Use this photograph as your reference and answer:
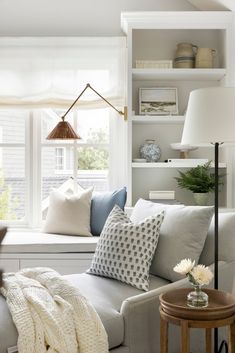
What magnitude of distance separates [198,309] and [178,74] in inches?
96.8

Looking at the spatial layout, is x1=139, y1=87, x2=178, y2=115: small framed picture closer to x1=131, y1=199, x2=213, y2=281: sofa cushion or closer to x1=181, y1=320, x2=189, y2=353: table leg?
x1=131, y1=199, x2=213, y2=281: sofa cushion

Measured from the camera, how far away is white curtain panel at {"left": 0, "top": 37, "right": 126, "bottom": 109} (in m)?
4.33

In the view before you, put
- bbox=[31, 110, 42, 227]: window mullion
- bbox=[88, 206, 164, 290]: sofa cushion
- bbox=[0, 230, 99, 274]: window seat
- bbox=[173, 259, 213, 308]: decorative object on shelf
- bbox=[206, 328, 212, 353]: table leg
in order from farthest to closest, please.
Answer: bbox=[31, 110, 42, 227]: window mullion
bbox=[0, 230, 99, 274]: window seat
bbox=[88, 206, 164, 290]: sofa cushion
bbox=[206, 328, 212, 353]: table leg
bbox=[173, 259, 213, 308]: decorative object on shelf

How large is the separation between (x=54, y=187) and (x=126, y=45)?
56.2 inches

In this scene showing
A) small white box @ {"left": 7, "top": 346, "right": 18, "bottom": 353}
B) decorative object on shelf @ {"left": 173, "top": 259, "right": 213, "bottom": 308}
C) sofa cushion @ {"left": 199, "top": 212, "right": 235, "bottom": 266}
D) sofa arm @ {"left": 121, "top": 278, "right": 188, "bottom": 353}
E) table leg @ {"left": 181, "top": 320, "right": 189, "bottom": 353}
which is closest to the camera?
small white box @ {"left": 7, "top": 346, "right": 18, "bottom": 353}

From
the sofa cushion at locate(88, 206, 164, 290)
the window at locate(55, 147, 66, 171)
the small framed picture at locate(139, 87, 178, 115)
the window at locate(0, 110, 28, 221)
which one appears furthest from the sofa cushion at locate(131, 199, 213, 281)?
the window at locate(0, 110, 28, 221)

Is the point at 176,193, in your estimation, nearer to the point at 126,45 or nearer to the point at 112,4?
the point at 126,45

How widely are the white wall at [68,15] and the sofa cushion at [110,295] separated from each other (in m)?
2.44

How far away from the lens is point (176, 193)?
4.39 meters

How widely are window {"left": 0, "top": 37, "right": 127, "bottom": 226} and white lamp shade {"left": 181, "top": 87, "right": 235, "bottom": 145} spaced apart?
71.6 inches

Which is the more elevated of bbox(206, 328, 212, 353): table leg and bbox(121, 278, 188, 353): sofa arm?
bbox(121, 278, 188, 353): sofa arm

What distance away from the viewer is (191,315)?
2.20 metres

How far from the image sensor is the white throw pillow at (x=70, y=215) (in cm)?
405

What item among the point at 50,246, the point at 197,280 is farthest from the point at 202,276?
the point at 50,246
